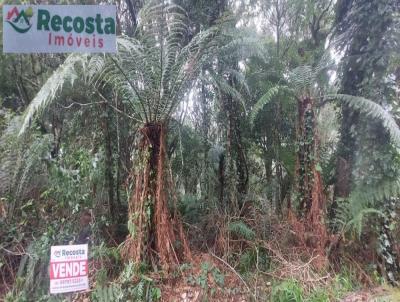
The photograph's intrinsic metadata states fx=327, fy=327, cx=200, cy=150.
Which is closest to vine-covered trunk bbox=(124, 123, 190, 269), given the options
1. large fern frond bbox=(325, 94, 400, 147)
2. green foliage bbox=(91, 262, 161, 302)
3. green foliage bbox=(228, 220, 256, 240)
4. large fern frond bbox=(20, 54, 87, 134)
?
green foliage bbox=(91, 262, 161, 302)

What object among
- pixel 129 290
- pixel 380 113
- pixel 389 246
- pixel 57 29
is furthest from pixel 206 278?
pixel 57 29

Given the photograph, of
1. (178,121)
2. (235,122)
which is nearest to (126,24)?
(178,121)

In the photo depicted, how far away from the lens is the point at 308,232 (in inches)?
136

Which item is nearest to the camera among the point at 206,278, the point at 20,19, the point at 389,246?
the point at 20,19

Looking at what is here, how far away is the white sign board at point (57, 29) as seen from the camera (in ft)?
6.56

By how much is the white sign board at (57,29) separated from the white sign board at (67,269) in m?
1.34

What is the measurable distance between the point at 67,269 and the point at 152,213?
926 mm

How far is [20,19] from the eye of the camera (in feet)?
6.57

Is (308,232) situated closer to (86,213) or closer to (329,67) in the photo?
(329,67)

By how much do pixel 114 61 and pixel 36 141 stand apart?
1.41 metres

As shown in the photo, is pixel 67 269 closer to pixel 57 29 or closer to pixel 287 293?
pixel 57 29

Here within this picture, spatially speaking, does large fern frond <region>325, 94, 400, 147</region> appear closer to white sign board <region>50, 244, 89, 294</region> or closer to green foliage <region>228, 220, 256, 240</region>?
green foliage <region>228, 220, 256, 240</region>

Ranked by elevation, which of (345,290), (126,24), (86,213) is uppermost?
(126,24)

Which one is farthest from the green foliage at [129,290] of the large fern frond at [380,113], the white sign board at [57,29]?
the large fern frond at [380,113]
